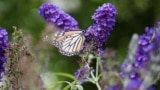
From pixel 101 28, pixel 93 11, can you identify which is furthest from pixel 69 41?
pixel 93 11

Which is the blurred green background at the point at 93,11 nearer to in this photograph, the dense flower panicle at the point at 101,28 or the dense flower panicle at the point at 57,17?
the dense flower panicle at the point at 57,17

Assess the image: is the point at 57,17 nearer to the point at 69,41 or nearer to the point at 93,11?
the point at 69,41

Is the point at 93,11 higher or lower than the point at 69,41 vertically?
higher

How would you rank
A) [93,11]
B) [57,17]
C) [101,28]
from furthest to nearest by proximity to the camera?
1. [93,11]
2. [57,17]
3. [101,28]

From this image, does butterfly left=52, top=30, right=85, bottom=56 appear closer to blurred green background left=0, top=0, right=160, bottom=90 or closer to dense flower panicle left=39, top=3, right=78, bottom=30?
dense flower panicle left=39, top=3, right=78, bottom=30

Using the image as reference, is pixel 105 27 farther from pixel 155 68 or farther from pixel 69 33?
pixel 155 68

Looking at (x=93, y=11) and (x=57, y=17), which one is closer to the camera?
(x=57, y=17)

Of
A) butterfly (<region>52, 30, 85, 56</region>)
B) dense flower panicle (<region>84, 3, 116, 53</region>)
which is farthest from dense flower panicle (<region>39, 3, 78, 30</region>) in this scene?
dense flower panicle (<region>84, 3, 116, 53</region>)
